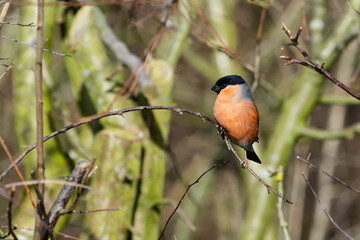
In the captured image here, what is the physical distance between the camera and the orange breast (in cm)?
360

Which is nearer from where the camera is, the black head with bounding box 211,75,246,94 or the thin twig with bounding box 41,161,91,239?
the thin twig with bounding box 41,161,91,239

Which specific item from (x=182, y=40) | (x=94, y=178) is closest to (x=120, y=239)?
(x=94, y=178)

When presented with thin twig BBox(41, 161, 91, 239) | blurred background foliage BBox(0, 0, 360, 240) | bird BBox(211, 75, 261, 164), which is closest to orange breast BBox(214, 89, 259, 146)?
bird BBox(211, 75, 261, 164)

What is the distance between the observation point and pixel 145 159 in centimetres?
472

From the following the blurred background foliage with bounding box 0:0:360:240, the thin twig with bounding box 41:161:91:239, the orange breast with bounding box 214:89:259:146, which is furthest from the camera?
the blurred background foliage with bounding box 0:0:360:240

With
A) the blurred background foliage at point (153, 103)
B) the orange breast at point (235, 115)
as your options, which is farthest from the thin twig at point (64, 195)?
the orange breast at point (235, 115)

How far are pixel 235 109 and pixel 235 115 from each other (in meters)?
0.04

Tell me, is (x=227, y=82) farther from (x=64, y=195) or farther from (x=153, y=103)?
(x=64, y=195)

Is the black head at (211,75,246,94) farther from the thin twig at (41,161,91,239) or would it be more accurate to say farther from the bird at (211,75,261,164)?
the thin twig at (41,161,91,239)

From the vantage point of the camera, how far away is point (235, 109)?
360 cm

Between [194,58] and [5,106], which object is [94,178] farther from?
[5,106]

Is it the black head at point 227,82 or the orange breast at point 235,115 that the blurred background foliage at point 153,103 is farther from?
the orange breast at point 235,115

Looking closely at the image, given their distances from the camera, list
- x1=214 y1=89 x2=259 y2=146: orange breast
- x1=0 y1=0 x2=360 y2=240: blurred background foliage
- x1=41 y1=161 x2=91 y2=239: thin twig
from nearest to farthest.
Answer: x1=41 y1=161 x2=91 y2=239: thin twig
x1=214 y1=89 x2=259 y2=146: orange breast
x1=0 y1=0 x2=360 y2=240: blurred background foliage

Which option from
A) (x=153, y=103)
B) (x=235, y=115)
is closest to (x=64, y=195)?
(x=235, y=115)
